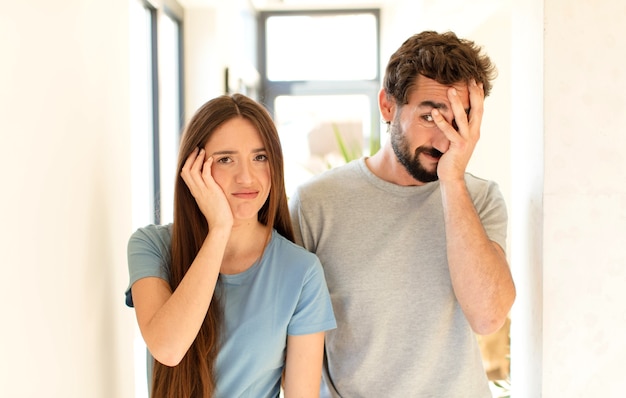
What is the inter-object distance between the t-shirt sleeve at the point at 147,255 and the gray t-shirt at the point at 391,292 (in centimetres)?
35

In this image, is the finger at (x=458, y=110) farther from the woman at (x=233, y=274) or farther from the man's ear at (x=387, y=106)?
the woman at (x=233, y=274)

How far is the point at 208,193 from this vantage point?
1.43m

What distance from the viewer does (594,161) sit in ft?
5.12

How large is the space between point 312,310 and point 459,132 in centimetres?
52

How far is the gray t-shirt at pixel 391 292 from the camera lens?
162cm

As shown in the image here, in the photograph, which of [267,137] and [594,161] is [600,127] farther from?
[267,137]

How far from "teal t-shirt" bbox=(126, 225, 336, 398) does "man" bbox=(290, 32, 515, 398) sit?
15 centimetres

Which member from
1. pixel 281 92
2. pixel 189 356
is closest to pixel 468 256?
pixel 189 356

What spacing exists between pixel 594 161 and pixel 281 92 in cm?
406

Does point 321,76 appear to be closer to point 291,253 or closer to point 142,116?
point 142,116

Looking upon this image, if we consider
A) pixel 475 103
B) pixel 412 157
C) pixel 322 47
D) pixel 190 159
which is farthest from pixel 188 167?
pixel 322 47

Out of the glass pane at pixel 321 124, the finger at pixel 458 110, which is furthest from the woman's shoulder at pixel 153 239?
the glass pane at pixel 321 124

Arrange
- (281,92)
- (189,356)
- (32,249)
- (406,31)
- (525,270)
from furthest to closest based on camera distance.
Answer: (281,92) → (406,31) → (525,270) → (189,356) → (32,249)

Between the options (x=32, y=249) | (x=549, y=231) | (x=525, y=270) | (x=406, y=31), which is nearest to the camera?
(x=32, y=249)
